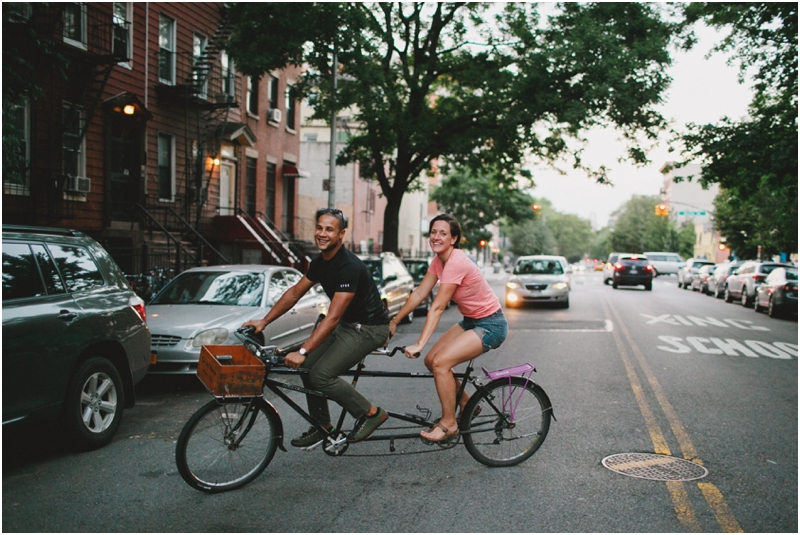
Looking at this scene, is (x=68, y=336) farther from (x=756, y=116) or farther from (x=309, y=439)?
(x=756, y=116)

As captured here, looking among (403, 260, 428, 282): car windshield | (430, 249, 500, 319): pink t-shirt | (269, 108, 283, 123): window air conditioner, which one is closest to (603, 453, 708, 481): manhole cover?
(430, 249, 500, 319): pink t-shirt

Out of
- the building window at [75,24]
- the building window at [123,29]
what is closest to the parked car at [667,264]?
the building window at [123,29]

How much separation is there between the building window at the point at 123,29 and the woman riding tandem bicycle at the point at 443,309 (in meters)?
15.1

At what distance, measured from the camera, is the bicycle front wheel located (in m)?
4.70

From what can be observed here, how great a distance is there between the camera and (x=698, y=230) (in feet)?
324

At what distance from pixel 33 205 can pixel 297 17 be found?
880 centimetres

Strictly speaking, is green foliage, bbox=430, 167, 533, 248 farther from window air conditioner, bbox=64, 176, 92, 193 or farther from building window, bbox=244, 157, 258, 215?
window air conditioner, bbox=64, 176, 92, 193

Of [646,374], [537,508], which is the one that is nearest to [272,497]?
[537,508]

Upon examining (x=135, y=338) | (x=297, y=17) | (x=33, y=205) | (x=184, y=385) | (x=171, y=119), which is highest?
(x=297, y=17)

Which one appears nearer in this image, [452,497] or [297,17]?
[452,497]

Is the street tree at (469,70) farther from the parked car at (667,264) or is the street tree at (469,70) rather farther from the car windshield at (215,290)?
the parked car at (667,264)

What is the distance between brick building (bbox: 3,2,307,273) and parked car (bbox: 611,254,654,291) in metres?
17.4

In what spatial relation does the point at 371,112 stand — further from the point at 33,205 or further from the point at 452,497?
the point at 452,497

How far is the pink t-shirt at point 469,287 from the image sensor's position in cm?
543
